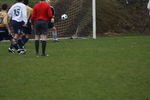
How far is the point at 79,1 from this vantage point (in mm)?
22969

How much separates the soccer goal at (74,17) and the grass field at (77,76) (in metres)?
8.23

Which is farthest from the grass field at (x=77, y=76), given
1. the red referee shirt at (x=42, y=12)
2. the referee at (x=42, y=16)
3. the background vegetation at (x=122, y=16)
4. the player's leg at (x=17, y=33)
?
the background vegetation at (x=122, y=16)

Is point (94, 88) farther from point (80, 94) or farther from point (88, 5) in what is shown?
point (88, 5)

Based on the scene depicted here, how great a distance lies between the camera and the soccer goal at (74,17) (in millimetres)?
22688

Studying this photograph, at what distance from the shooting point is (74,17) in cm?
2280

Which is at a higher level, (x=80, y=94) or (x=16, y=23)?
(x=16, y=23)

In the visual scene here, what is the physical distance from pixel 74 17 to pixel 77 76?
13.1 metres

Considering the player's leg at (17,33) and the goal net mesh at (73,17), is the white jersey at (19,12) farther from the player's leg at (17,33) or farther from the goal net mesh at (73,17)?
the goal net mesh at (73,17)

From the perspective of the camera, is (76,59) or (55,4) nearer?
(76,59)

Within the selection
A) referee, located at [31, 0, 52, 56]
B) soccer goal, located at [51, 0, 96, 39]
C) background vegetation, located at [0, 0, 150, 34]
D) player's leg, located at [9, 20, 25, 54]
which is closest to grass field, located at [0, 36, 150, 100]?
player's leg, located at [9, 20, 25, 54]

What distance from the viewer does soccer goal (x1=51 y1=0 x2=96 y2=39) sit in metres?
22.7

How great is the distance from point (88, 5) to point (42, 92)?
15.2 m

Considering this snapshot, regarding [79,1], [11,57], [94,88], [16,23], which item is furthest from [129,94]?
[79,1]

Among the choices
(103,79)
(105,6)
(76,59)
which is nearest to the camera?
(103,79)
